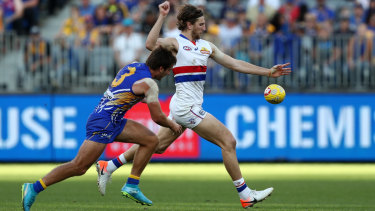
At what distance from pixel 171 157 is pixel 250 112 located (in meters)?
2.20

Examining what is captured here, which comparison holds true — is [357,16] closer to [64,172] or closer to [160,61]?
[160,61]

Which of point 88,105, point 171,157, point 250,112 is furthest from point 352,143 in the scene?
point 88,105

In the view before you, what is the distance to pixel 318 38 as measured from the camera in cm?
1864

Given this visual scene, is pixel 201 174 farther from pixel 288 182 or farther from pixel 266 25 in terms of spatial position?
pixel 266 25

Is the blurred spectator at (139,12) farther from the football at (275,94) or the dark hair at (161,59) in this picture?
the dark hair at (161,59)

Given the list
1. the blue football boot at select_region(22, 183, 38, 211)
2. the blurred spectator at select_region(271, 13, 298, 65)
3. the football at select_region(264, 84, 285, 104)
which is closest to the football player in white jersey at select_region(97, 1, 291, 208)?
the football at select_region(264, 84, 285, 104)

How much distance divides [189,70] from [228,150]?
1199 mm

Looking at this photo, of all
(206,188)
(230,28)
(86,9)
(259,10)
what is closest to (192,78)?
(206,188)

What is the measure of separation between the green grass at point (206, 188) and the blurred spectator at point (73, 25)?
3.86 m

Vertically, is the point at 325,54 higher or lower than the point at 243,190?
higher

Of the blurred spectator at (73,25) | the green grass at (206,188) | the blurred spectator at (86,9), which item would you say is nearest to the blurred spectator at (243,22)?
the green grass at (206,188)

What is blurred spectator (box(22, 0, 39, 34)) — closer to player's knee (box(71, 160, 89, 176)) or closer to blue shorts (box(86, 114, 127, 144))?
blue shorts (box(86, 114, 127, 144))

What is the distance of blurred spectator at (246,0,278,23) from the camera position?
20870 millimetres

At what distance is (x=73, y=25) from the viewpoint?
840 inches
